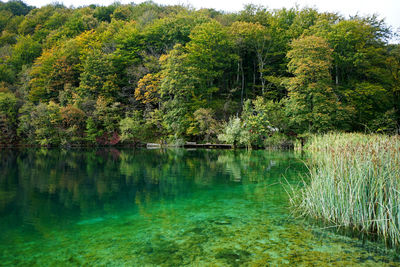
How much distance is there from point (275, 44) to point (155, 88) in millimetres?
13674

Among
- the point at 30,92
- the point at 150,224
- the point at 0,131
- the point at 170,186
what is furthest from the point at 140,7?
the point at 150,224

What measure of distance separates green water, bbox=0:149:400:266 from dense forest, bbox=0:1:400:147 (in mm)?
14697

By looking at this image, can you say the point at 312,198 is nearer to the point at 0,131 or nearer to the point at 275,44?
the point at 275,44

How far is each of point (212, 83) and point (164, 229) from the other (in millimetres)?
27134

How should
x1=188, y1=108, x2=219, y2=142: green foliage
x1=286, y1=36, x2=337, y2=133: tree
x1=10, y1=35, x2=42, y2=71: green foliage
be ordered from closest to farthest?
x1=286, y1=36, x2=337, y2=133: tree, x1=188, y1=108, x2=219, y2=142: green foliage, x1=10, y1=35, x2=42, y2=71: green foliage

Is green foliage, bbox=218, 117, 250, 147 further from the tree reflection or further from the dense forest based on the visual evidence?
the tree reflection

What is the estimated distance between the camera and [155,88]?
27734 mm

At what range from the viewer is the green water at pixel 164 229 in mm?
3525

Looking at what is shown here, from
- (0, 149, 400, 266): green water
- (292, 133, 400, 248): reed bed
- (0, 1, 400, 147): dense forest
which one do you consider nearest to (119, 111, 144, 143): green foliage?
(0, 1, 400, 147): dense forest

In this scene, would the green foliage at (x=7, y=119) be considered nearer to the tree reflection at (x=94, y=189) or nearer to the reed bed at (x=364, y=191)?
the tree reflection at (x=94, y=189)

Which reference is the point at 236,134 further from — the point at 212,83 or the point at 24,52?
the point at 24,52

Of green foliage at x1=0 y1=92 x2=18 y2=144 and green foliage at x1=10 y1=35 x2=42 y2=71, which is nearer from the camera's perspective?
green foliage at x1=0 y1=92 x2=18 y2=144

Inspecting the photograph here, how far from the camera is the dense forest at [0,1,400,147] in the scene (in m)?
21.8

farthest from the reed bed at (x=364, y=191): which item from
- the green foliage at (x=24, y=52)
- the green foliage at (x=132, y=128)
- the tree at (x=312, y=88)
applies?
the green foliage at (x=24, y=52)
